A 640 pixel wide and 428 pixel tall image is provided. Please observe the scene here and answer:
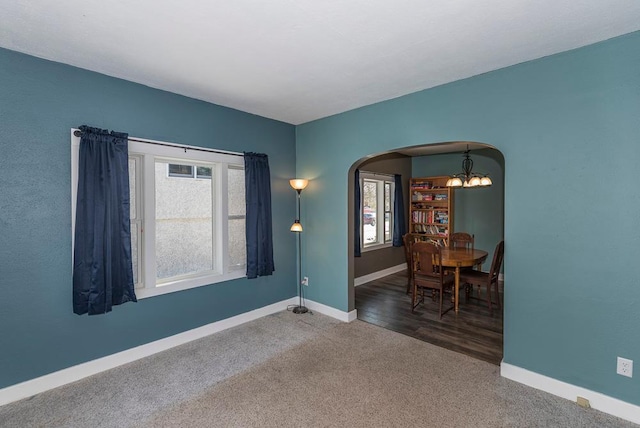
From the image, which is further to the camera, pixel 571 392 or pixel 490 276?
pixel 490 276

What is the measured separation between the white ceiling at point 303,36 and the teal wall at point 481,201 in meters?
3.84

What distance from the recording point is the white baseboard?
6.95ft

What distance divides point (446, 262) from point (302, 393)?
266 cm

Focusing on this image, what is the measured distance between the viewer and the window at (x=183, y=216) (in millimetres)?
3018

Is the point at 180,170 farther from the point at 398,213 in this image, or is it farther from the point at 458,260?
the point at 398,213

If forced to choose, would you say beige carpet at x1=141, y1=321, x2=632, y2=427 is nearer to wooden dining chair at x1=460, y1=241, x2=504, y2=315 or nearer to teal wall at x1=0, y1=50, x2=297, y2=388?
teal wall at x1=0, y1=50, x2=297, y2=388

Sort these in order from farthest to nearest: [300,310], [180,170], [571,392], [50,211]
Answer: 1. [300,310]
2. [180,170]
3. [50,211]
4. [571,392]

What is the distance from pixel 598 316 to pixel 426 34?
247cm

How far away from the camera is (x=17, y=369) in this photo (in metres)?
2.34

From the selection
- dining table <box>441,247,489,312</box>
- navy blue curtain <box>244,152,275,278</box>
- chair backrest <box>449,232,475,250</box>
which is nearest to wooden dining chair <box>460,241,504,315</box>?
dining table <box>441,247,489,312</box>

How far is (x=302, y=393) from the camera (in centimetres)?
241

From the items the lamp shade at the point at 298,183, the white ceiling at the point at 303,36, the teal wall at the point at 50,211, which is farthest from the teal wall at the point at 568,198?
the teal wall at the point at 50,211

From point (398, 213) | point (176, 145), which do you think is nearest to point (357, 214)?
point (398, 213)

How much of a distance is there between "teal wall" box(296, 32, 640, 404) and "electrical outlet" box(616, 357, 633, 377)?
0.12ft
